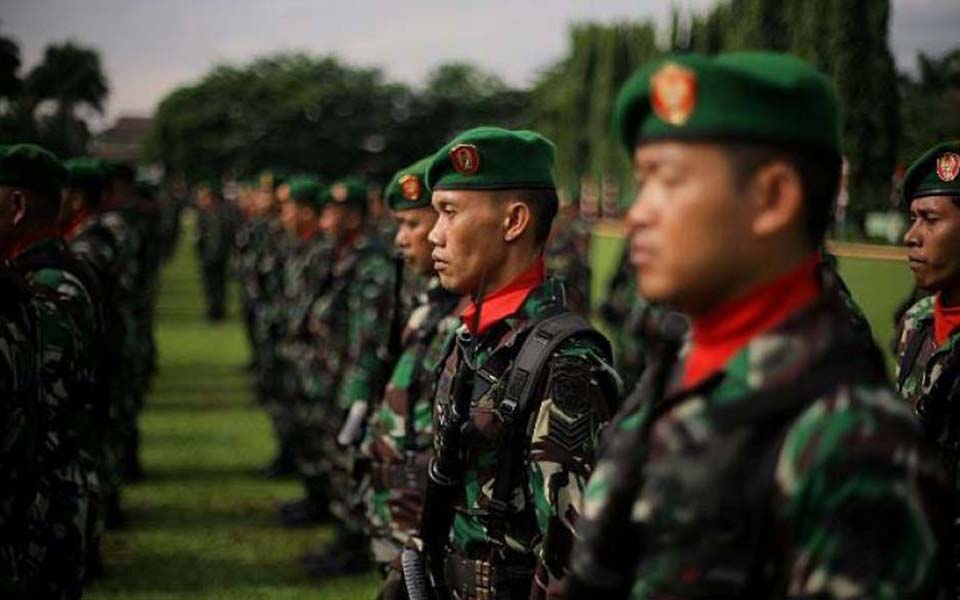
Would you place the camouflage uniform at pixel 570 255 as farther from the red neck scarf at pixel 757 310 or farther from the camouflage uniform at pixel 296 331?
the red neck scarf at pixel 757 310

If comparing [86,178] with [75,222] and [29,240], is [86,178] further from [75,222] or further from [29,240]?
[29,240]

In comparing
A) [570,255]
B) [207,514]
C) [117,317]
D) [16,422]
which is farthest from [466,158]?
[570,255]

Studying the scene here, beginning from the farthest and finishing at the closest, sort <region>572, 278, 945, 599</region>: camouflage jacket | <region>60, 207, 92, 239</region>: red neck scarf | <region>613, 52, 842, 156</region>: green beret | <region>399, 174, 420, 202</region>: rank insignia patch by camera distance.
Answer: <region>60, 207, 92, 239</region>: red neck scarf
<region>399, 174, 420, 202</region>: rank insignia patch
<region>613, 52, 842, 156</region>: green beret
<region>572, 278, 945, 599</region>: camouflage jacket

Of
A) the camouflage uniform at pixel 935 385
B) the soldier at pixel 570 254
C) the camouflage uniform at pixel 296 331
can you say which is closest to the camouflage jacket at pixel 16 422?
the camouflage uniform at pixel 935 385

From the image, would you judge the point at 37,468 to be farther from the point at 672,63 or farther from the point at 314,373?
the point at 314,373

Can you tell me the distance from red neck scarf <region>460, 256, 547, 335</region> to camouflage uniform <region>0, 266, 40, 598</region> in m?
1.19

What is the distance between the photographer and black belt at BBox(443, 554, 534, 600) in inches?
113

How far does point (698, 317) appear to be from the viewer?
1734 millimetres

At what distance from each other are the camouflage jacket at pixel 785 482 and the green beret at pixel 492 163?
1518mm

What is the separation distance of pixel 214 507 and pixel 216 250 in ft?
33.9

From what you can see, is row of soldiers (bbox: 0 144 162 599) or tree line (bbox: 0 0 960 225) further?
tree line (bbox: 0 0 960 225)

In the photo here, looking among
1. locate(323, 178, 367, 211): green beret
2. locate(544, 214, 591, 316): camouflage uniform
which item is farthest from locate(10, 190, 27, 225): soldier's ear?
locate(544, 214, 591, 316): camouflage uniform

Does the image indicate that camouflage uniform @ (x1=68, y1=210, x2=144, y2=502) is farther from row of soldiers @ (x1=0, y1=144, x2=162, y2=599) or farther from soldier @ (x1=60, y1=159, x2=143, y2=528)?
row of soldiers @ (x1=0, y1=144, x2=162, y2=599)

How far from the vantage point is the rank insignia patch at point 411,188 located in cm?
474
